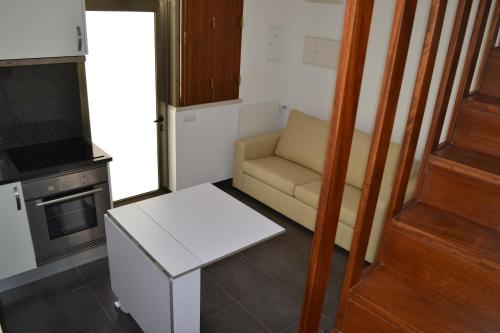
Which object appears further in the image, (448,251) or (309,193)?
(309,193)

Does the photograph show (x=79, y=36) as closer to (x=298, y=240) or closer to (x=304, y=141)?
(x=304, y=141)

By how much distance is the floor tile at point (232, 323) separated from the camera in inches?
115

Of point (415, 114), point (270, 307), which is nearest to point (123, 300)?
point (270, 307)

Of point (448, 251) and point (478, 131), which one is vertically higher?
point (478, 131)

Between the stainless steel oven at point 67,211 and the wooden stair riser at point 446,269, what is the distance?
2463 millimetres

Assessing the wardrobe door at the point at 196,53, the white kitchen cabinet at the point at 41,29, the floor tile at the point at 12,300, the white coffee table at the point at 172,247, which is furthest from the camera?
the wardrobe door at the point at 196,53

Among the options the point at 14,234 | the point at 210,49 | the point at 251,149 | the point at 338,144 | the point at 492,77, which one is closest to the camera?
the point at 338,144

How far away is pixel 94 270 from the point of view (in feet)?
11.4

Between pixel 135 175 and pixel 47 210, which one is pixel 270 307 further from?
pixel 135 175

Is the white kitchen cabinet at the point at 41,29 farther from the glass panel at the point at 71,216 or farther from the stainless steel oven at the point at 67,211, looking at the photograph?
the glass panel at the point at 71,216

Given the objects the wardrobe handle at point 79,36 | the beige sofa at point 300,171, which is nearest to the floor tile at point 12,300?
the wardrobe handle at point 79,36

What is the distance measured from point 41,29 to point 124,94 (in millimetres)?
1164

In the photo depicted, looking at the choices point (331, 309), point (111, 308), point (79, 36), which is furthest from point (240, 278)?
point (79, 36)

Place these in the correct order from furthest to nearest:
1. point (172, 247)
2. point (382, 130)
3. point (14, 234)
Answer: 1. point (14, 234)
2. point (172, 247)
3. point (382, 130)
